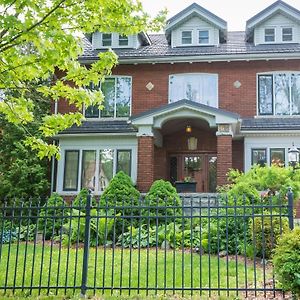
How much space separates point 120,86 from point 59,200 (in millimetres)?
6698

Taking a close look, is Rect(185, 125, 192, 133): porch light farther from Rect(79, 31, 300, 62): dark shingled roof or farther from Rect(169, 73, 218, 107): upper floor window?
Rect(79, 31, 300, 62): dark shingled roof

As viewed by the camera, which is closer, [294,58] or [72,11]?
[72,11]

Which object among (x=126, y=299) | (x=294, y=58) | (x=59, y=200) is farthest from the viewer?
(x=294, y=58)

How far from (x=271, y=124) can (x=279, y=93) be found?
1784mm

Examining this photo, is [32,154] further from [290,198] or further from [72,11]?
[290,198]

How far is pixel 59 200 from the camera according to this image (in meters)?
14.9

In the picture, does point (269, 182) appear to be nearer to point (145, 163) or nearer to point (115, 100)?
point (145, 163)

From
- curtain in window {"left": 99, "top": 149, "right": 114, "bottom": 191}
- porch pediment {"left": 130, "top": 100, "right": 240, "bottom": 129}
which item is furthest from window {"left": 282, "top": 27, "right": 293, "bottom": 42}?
curtain in window {"left": 99, "top": 149, "right": 114, "bottom": 191}

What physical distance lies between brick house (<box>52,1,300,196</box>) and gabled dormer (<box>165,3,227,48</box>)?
5 cm

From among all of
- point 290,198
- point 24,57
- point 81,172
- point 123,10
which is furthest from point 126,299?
point 81,172

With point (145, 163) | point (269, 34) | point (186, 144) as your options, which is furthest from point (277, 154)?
point (269, 34)

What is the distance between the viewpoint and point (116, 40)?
2031cm

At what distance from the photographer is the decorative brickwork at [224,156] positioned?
52.6ft

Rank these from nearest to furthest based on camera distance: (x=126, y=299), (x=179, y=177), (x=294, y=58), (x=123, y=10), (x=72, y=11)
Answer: (x=126, y=299) → (x=72, y=11) → (x=123, y=10) → (x=294, y=58) → (x=179, y=177)
